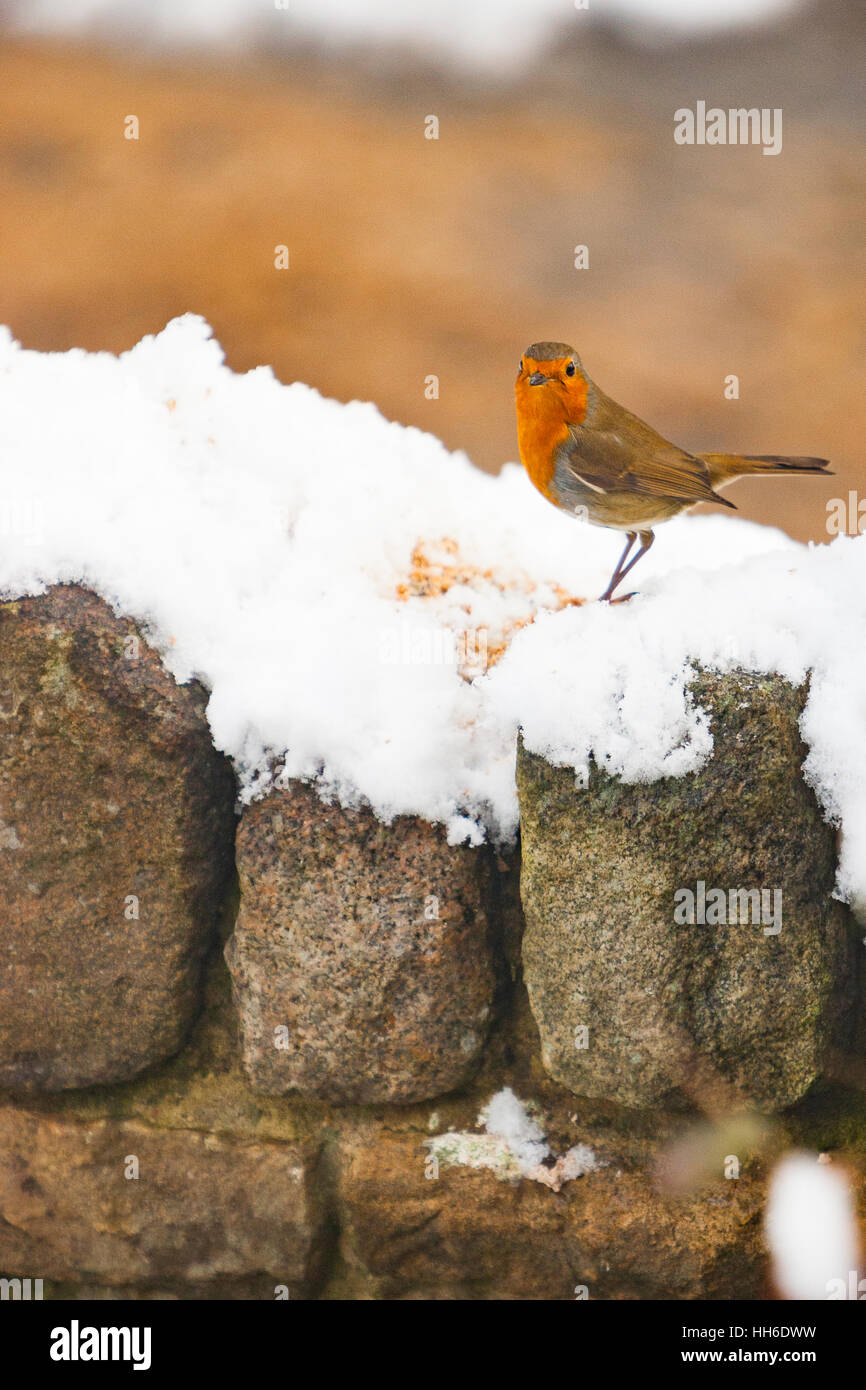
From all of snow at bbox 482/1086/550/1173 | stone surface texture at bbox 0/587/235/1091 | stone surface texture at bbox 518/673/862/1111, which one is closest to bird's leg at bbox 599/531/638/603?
stone surface texture at bbox 518/673/862/1111

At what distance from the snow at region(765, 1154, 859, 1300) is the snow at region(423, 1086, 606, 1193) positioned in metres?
0.26

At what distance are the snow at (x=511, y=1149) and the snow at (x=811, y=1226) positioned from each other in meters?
0.26

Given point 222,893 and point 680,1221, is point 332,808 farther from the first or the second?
point 680,1221

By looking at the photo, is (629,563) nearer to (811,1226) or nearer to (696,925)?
(696,925)

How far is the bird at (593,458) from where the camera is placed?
210 cm

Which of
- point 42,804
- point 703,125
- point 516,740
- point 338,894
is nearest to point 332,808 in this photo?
point 338,894

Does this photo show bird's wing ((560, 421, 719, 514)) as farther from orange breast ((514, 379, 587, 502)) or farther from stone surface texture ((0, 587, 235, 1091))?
stone surface texture ((0, 587, 235, 1091))

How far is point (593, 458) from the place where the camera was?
6.95 ft

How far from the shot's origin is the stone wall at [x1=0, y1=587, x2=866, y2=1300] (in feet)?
5.85

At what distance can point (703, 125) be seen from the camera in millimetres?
6480

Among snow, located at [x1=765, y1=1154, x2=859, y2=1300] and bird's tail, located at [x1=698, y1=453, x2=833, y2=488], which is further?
bird's tail, located at [x1=698, y1=453, x2=833, y2=488]
